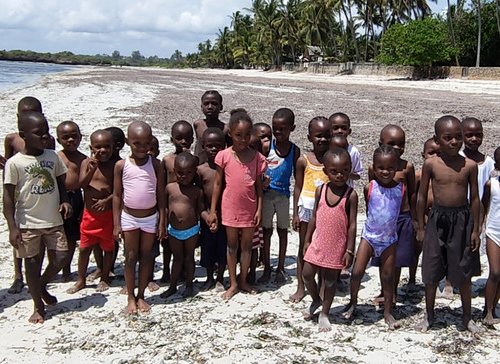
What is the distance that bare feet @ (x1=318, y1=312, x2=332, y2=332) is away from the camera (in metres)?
4.05

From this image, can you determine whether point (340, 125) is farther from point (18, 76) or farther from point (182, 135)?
point (18, 76)

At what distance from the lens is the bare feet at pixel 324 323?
160 inches

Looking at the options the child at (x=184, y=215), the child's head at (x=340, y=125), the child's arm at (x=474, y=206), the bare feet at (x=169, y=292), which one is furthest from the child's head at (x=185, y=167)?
the child's arm at (x=474, y=206)

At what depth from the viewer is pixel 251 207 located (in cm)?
459

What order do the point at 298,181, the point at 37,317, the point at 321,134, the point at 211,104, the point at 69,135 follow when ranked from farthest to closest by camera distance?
the point at 211,104 → the point at 69,135 → the point at 298,181 → the point at 321,134 → the point at 37,317

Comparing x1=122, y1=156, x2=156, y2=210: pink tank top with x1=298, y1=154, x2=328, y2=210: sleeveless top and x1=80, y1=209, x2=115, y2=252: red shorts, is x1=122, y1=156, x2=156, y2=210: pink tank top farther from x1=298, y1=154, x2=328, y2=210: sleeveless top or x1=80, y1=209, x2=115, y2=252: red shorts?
x1=298, y1=154, x2=328, y2=210: sleeveless top

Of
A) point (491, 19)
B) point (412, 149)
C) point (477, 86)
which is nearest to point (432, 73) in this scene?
point (491, 19)

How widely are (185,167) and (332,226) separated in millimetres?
1368

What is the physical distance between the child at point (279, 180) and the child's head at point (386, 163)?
3.34 feet

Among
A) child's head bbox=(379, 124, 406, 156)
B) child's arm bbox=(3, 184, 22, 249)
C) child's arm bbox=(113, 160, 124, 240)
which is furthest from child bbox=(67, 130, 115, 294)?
child's head bbox=(379, 124, 406, 156)

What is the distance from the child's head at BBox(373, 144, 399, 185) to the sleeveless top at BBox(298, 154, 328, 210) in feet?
1.99

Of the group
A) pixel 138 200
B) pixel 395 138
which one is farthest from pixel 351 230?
pixel 138 200

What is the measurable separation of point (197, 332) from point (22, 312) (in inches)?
59.8

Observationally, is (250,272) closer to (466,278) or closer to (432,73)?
(466,278)
